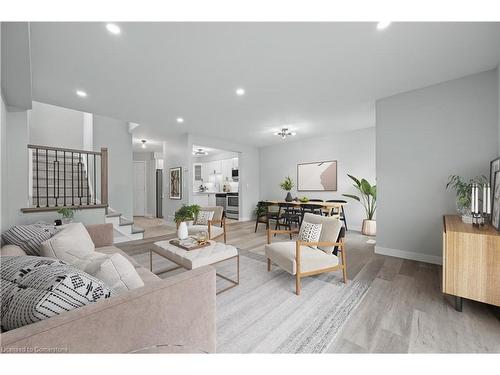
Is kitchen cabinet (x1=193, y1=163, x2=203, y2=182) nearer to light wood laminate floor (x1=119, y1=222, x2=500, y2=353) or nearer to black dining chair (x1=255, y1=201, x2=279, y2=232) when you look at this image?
black dining chair (x1=255, y1=201, x2=279, y2=232)

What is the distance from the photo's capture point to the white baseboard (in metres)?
2.87

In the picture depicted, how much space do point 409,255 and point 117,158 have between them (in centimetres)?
650

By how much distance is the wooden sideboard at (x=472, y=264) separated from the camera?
5.49 feet

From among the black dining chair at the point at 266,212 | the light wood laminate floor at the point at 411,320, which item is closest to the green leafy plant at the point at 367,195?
the black dining chair at the point at 266,212

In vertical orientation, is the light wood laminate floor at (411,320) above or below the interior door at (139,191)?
below

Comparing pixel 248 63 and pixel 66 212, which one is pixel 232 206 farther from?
pixel 248 63

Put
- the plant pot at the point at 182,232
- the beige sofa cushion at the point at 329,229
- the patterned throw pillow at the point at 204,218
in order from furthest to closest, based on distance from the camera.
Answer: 1. the patterned throw pillow at the point at 204,218
2. the plant pot at the point at 182,232
3. the beige sofa cushion at the point at 329,229

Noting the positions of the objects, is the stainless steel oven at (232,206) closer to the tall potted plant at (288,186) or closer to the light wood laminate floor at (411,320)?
the tall potted plant at (288,186)

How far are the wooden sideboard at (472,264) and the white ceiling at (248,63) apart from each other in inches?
74.0

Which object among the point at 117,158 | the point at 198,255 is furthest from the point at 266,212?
the point at 117,158

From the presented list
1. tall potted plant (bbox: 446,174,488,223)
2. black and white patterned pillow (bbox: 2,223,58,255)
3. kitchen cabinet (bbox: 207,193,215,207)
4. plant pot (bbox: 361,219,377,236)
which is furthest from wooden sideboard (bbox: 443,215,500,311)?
kitchen cabinet (bbox: 207,193,215,207)
